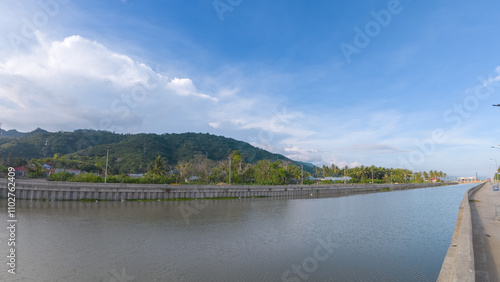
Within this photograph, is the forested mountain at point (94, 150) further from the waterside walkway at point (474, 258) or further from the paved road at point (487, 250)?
the waterside walkway at point (474, 258)

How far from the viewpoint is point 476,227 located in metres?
14.0

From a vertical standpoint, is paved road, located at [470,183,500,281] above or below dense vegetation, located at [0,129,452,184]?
below

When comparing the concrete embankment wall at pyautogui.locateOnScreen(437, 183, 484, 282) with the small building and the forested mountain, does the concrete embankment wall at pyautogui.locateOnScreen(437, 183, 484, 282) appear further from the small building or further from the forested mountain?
the forested mountain

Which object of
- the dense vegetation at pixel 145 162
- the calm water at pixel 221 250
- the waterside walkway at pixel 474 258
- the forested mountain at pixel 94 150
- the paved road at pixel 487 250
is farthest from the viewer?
the forested mountain at pixel 94 150

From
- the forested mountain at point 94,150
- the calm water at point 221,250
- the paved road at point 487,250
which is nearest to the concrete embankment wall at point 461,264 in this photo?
the paved road at point 487,250

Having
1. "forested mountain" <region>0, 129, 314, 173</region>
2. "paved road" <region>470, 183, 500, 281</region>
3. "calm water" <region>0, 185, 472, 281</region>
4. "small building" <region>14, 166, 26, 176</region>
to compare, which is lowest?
"calm water" <region>0, 185, 472, 281</region>

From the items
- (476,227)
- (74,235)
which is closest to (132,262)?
(74,235)

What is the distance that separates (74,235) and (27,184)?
23914mm

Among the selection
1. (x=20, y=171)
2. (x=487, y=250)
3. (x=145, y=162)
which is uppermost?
(x=145, y=162)

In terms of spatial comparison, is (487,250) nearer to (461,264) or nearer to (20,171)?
(461,264)

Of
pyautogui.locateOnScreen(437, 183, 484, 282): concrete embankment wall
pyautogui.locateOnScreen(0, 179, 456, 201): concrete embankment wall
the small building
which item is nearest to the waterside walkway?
pyautogui.locateOnScreen(437, 183, 484, 282): concrete embankment wall

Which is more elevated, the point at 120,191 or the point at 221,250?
the point at 120,191

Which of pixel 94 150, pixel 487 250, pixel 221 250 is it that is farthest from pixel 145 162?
pixel 487 250

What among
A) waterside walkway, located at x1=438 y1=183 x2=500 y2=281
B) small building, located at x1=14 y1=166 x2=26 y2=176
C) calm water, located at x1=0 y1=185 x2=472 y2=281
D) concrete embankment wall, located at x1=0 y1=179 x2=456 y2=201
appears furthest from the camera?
small building, located at x1=14 y1=166 x2=26 y2=176
